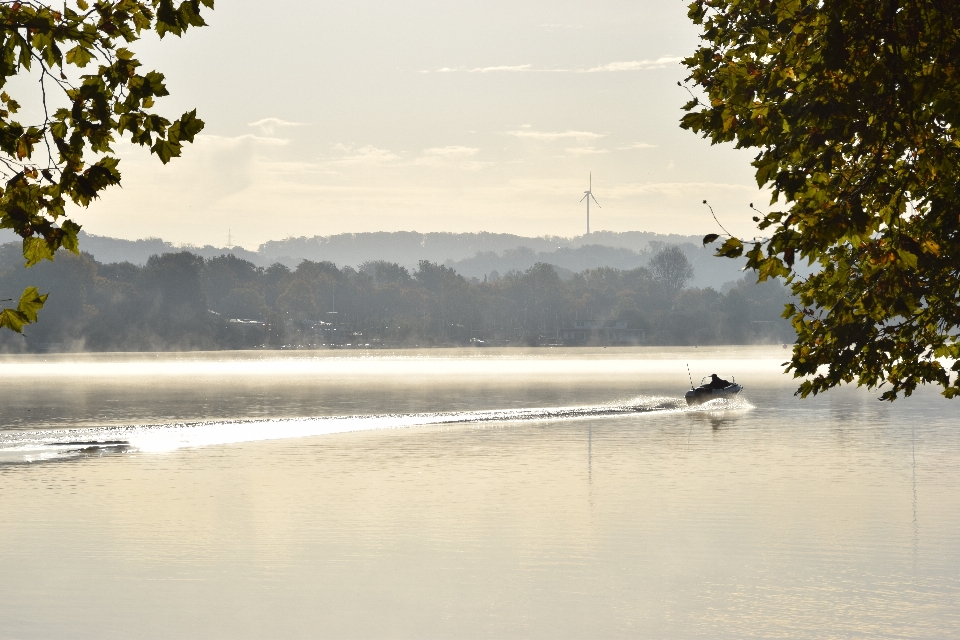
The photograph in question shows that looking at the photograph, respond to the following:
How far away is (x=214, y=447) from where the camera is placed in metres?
69.2

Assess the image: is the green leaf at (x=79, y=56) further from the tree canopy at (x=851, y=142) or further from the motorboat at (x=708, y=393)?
the motorboat at (x=708, y=393)

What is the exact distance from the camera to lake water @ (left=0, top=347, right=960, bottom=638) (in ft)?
84.3

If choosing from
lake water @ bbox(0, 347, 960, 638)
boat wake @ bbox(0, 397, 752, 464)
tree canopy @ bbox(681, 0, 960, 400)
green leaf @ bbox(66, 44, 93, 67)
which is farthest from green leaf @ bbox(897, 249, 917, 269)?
boat wake @ bbox(0, 397, 752, 464)

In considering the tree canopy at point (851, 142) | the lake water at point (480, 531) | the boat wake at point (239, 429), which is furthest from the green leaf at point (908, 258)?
the boat wake at point (239, 429)

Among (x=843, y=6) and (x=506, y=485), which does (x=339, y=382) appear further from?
(x=843, y=6)

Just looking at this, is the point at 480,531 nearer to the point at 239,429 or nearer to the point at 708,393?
the point at 239,429

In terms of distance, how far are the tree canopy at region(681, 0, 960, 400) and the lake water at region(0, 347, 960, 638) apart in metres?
7.95

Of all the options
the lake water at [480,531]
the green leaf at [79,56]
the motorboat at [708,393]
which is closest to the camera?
the green leaf at [79,56]

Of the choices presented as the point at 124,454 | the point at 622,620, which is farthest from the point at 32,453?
the point at 622,620

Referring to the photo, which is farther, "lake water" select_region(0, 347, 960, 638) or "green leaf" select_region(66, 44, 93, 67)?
"lake water" select_region(0, 347, 960, 638)

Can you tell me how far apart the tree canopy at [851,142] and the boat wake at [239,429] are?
49333mm

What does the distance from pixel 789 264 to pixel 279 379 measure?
174683mm

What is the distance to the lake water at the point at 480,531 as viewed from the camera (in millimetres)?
25703

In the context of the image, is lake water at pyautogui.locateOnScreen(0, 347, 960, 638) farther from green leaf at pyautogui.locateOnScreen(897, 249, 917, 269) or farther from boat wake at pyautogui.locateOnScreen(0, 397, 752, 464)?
green leaf at pyautogui.locateOnScreen(897, 249, 917, 269)
